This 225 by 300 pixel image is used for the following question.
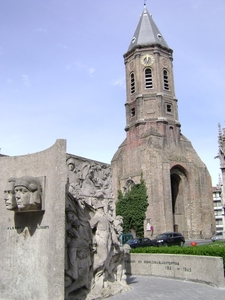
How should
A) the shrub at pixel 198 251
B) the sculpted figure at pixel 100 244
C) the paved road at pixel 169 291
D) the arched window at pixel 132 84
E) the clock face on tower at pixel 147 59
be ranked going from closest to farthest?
the paved road at pixel 169 291 < the sculpted figure at pixel 100 244 < the shrub at pixel 198 251 < the clock face on tower at pixel 147 59 < the arched window at pixel 132 84

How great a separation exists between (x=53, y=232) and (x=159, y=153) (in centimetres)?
3394

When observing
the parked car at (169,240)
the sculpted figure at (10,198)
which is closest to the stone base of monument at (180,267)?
the sculpted figure at (10,198)

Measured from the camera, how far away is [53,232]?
6676mm

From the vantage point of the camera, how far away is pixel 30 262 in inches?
279

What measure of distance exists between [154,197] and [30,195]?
3249cm

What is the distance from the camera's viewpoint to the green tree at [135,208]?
1507 inches

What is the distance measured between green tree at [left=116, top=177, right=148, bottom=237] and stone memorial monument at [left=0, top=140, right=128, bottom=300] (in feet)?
97.4

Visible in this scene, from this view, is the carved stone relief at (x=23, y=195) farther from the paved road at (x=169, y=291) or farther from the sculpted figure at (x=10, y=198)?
the paved road at (x=169, y=291)

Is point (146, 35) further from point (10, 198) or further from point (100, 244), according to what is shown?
point (10, 198)

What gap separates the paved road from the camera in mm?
8047

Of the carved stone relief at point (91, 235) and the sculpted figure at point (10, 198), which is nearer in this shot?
the sculpted figure at point (10, 198)

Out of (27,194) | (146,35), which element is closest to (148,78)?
(146,35)

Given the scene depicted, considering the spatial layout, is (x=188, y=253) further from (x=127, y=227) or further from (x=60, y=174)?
(x=127, y=227)

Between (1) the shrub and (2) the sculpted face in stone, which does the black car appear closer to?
(1) the shrub
